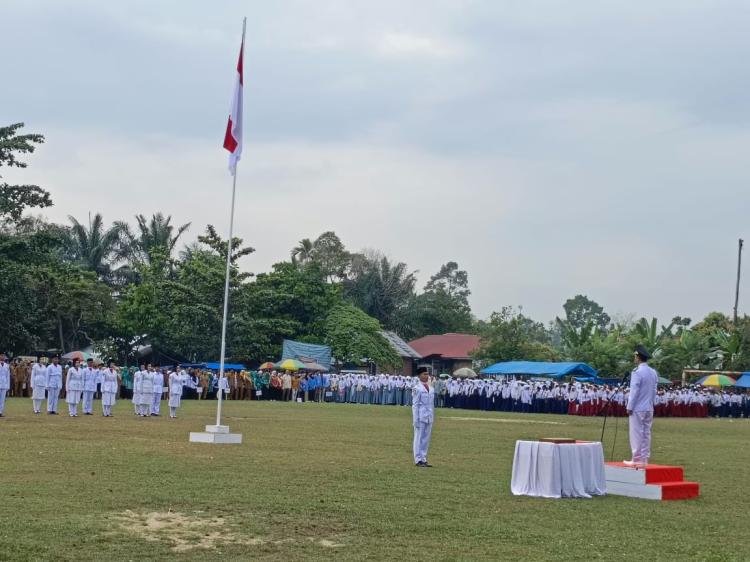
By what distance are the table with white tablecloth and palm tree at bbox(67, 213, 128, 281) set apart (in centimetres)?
5211

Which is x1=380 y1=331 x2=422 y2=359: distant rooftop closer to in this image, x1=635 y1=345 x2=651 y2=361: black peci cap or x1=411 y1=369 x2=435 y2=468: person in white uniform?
x1=411 y1=369 x2=435 y2=468: person in white uniform

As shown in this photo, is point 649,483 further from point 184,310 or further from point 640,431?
point 184,310

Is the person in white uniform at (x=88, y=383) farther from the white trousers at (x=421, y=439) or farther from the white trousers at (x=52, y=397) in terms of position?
the white trousers at (x=421, y=439)

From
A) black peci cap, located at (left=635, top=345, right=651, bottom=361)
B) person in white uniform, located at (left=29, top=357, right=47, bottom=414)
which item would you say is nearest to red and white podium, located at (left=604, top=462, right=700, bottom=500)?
black peci cap, located at (left=635, top=345, right=651, bottom=361)

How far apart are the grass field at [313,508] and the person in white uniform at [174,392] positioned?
9163mm

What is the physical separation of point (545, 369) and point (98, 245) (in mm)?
29169

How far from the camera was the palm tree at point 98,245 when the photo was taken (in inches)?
2552

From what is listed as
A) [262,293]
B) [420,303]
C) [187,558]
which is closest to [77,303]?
[262,293]

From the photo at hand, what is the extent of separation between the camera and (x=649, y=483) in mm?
15273

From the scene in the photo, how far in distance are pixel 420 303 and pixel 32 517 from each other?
76.8 metres

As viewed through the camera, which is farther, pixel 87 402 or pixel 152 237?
pixel 152 237

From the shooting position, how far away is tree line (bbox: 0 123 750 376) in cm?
4588

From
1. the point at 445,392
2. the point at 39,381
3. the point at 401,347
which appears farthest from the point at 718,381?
the point at 39,381

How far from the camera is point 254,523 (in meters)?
11.5
